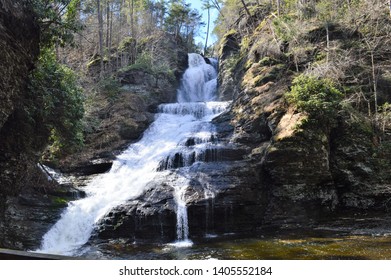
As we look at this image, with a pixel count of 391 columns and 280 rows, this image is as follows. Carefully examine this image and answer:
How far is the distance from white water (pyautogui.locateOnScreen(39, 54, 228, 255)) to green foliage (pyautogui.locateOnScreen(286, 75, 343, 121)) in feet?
15.0

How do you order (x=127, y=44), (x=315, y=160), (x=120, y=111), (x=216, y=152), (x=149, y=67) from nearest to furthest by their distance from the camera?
(x=315, y=160)
(x=216, y=152)
(x=120, y=111)
(x=149, y=67)
(x=127, y=44)

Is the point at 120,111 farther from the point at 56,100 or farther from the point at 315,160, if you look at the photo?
the point at 315,160

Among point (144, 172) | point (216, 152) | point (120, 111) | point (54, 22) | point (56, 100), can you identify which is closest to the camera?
point (54, 22)

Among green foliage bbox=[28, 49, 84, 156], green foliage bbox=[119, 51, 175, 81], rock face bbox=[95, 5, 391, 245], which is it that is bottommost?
rock face bbox=[95, 5, 391, 245]

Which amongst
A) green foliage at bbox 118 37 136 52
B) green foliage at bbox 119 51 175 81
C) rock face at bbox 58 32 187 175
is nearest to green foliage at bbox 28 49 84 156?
rock face at bbox 58 32 187 175

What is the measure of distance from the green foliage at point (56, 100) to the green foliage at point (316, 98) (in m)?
8.89

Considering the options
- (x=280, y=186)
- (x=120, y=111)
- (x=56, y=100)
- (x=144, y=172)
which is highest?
(x=120, y=111)

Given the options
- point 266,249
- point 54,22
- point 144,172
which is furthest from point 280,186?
point 54,22

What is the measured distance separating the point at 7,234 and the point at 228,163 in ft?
28.1

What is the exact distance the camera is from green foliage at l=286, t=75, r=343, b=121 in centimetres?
1348

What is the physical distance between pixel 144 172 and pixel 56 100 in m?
6.16

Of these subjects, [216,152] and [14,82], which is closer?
[14,82]

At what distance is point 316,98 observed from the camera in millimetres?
13562

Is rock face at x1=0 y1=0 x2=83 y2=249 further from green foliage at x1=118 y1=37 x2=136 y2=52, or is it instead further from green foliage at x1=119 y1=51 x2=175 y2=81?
green foliage at x1=118 y1=37 x2=136 y2=52
